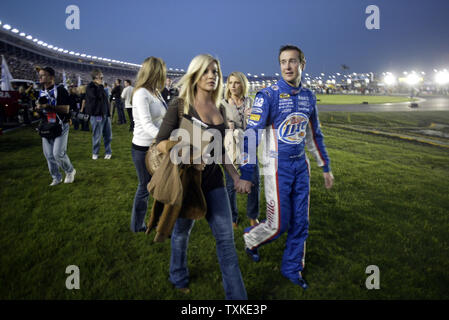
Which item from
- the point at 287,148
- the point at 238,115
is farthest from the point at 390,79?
the point at 287,148

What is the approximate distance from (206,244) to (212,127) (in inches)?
79.2

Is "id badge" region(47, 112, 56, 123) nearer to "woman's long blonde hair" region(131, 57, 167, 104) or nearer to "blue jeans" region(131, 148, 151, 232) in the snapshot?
"blue jeans" region(131, 148, 151, 232)

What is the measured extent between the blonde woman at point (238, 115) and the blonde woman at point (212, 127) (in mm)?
1571

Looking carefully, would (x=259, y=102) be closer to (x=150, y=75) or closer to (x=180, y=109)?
(x=180, y=109)

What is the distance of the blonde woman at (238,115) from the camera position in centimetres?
404

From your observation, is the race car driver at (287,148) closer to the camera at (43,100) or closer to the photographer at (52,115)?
the photographer at (52,115)

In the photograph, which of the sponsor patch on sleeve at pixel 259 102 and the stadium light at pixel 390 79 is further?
the stadium light at pixel 390 79

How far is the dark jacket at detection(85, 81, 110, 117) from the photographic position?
23.9ft

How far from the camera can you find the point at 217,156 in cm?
246

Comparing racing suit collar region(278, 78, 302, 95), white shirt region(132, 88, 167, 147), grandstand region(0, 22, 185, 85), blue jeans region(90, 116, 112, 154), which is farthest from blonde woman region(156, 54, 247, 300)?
grandstand region(0, 22, 185, 85)

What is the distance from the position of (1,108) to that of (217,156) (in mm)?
14781

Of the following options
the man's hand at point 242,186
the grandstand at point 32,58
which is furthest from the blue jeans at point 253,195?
the grandstand at point 32,58

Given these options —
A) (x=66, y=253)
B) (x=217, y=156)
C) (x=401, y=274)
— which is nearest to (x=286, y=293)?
(x=401, y=274)

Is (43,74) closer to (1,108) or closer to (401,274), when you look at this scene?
(401,274)
